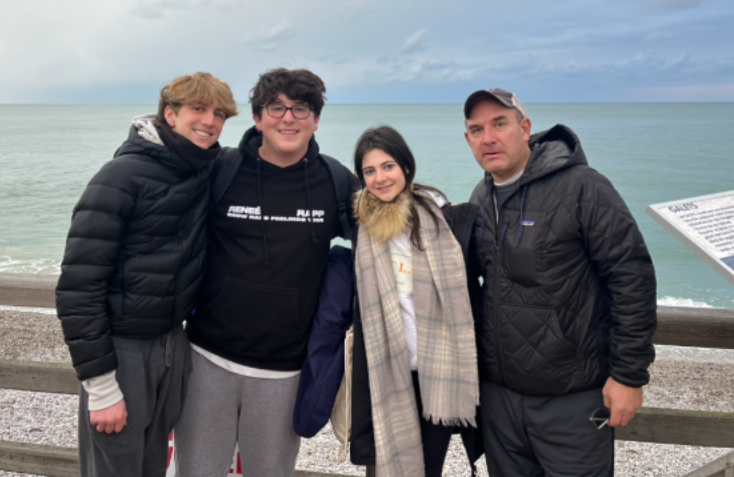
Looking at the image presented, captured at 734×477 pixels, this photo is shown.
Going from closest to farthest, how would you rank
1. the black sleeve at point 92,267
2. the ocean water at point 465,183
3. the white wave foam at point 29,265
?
1. the black sleeve at point 92,267
2. the white wave foam at point 29,265
3. the ocean water at point 465,183

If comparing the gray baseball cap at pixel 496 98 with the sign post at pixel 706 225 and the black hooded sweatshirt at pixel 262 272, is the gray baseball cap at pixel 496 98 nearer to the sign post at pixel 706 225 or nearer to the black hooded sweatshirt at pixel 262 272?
the sign post at pixel 706 225

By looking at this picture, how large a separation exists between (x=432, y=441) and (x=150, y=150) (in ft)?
6.53

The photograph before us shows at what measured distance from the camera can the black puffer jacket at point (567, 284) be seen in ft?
7.71

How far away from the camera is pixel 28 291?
10.9ft

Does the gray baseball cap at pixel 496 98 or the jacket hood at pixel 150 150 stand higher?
the gray baseball cap at pixel 496 98

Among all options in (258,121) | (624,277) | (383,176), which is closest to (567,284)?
(624,277)

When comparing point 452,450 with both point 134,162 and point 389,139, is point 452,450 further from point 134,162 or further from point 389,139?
point 134,162

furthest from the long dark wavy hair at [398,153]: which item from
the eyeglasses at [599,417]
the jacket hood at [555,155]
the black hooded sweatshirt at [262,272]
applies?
the eyeglasses at [599,417]

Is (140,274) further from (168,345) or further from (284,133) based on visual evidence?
(284,133)

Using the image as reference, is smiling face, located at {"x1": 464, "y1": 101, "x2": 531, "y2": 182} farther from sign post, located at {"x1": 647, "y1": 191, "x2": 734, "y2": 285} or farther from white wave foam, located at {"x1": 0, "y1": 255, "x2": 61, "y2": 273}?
white wave foam, located at {"x1": 0, "y1": 255, "x2": 61, "y2": 273}

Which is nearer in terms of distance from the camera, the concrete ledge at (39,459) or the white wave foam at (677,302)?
the concrete ledge at (39,459)

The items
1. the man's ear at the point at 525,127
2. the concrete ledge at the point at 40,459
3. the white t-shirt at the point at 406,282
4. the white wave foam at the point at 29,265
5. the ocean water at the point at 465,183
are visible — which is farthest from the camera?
the ocean water at the point at 465,183

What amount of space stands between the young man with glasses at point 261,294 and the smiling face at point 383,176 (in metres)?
0.29

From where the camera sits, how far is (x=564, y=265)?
246 cm
